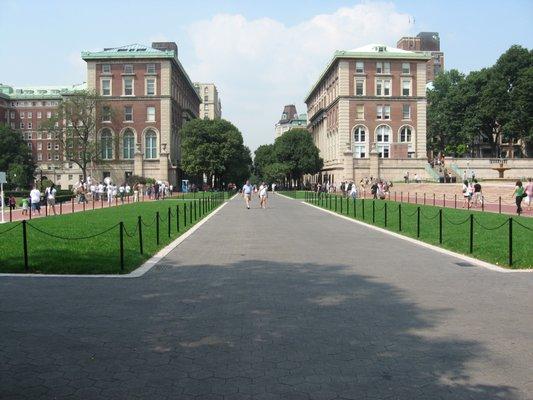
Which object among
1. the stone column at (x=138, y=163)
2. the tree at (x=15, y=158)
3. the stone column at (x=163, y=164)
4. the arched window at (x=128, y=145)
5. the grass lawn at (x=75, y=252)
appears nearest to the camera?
the grass lawn at (x=75, y=252)

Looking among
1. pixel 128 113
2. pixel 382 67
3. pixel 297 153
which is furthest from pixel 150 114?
pixel 382 67

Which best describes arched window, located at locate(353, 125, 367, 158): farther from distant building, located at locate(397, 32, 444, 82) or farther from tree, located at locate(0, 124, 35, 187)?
distant building, located at locate(397, 32, 444, 82)

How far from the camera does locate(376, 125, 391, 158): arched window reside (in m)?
87.6

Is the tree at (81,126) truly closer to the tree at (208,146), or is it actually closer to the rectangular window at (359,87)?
the tree at (208,146)

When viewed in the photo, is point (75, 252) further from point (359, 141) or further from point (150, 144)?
point (359, 141)

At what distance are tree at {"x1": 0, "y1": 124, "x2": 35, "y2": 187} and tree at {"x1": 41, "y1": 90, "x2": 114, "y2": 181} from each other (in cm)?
1603

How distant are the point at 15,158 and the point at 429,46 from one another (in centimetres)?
13260

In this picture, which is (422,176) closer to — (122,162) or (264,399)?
(122,162)

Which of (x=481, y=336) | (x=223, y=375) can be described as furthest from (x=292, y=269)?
(x=223, y=375)

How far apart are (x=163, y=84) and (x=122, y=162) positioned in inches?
495

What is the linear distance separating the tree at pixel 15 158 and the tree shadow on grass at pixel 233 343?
293 ft

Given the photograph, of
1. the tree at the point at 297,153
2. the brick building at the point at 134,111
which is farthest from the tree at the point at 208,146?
the tree at the point at 297,153

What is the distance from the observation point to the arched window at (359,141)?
8712cm

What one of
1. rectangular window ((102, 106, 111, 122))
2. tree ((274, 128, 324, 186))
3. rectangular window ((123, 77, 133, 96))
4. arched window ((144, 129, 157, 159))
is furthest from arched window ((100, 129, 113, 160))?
tree ((274, 128, 324, 186))
